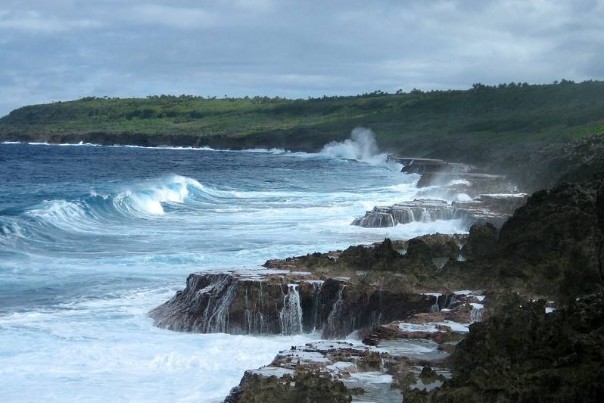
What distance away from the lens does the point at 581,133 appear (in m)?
52.5

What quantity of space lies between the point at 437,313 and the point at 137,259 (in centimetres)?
1301

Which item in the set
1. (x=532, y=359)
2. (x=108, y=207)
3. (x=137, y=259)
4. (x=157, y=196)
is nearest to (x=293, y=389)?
(x=532, y=359)

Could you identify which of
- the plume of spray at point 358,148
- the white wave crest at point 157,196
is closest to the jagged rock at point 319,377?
the white wave crest at point 157,196

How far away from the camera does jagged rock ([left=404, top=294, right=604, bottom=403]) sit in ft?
28.4

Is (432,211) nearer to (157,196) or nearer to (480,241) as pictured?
(480,241)

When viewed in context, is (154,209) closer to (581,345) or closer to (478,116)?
(581,345)

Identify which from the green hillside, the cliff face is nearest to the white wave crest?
the green hillside

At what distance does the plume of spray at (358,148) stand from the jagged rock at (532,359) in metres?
79.2

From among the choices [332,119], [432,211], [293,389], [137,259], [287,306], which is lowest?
[137,259]

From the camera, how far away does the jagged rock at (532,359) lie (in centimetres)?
866

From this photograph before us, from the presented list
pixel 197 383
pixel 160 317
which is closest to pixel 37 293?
pixel 160 317

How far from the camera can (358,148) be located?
331 feet

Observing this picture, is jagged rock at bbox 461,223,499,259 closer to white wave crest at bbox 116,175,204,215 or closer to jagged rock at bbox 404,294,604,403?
jagged rock at bbox 404,294,604,403

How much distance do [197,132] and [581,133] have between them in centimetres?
9124
